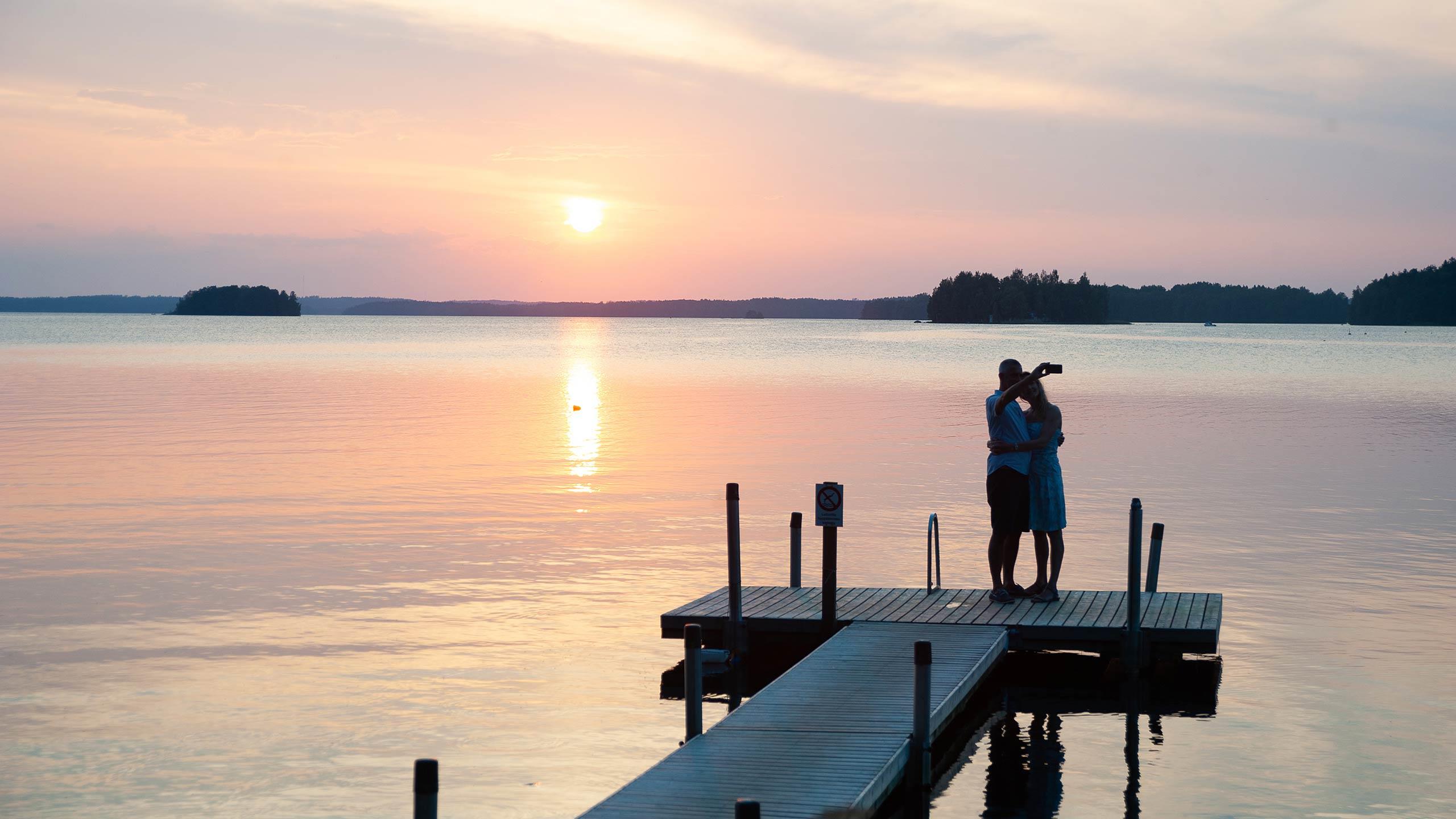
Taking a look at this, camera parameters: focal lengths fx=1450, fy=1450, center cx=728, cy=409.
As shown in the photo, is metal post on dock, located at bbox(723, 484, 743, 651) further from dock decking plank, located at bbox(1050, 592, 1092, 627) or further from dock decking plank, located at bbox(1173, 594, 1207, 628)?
dock decking plank, located at bbox(1173, 594, 1207, 628)

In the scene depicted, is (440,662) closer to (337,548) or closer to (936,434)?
(337,548)

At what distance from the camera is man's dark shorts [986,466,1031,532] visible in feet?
45.5

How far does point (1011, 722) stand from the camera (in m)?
12.4

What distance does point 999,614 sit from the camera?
1388 centimetres

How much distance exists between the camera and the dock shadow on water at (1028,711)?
10.3 metres

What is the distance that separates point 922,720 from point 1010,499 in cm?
446

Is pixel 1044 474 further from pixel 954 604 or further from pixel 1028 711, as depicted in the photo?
pixel 1028 711

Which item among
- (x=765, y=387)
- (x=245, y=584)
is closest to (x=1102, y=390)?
(x=765, y=387)

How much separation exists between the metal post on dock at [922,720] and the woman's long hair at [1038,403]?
14.7 feet

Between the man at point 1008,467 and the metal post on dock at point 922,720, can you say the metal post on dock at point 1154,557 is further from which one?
the metal post on dock at point 922,720

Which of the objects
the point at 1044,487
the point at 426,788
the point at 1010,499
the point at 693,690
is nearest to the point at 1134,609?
the point at 1044,487

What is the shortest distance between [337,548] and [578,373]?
64460 mm

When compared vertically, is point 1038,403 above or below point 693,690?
above

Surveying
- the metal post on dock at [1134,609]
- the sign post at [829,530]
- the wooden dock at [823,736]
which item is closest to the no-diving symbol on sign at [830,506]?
the sign post at [829,530]
